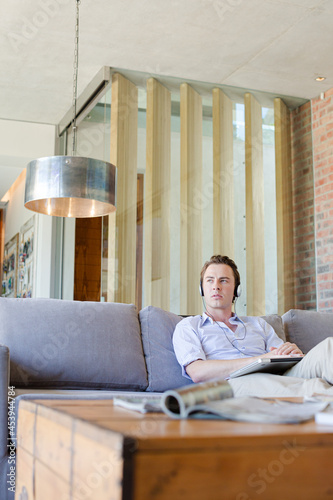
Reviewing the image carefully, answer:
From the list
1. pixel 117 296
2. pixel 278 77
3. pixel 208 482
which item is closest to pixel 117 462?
pixel 208 482

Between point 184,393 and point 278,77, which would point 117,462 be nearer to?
point 184,393

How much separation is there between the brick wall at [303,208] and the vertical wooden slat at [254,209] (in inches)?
14.1

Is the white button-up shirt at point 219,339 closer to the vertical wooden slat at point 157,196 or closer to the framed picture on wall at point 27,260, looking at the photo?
the vertical wooden slat at point 157,196

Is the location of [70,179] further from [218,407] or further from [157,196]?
[157,196]

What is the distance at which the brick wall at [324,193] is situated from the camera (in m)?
4.99

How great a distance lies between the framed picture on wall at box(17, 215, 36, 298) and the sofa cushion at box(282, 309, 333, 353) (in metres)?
3.44

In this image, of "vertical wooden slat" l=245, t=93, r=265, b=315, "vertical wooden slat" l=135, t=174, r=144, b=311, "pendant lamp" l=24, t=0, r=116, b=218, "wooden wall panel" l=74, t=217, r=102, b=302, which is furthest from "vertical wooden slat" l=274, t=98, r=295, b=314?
"pendant lamp" l=24, t=0, r=116, b=218

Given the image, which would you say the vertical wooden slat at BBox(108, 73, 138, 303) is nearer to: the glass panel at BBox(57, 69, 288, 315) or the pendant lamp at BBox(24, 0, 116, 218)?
the glass panel at BBox(57, 69, 288, 315)

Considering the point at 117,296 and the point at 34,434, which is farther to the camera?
the point at 117,296

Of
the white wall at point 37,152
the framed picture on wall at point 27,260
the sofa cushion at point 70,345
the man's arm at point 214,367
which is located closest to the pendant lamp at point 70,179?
the sofa cushion at point 70,345

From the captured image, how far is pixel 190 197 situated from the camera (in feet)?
16.3

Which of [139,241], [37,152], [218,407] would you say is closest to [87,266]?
[37,152]

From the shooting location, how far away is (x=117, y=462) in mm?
822

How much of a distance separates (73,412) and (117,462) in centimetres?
31
